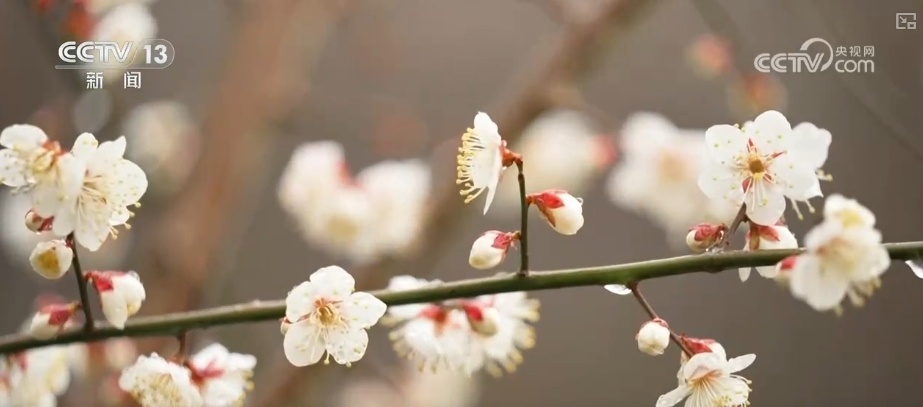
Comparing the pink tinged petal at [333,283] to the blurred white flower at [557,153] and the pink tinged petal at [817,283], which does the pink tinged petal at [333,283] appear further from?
the blurred white flower at [557,153]

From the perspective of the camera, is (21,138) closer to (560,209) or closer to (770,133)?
(560,209)

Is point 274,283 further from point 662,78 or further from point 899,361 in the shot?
point 899,361

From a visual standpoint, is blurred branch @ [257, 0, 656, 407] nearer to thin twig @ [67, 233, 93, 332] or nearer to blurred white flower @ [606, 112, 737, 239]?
blurred white flower @ [606, 112, 737, 239]

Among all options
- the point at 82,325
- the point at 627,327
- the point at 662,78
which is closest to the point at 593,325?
the point at 627,327

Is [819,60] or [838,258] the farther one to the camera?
[819,60]

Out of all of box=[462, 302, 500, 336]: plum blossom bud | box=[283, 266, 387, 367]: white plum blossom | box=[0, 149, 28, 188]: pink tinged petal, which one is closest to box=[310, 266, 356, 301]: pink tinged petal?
box=[283, 266, 387, 367]: white plum blossom

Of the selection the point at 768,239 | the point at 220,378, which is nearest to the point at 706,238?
the point at 768,239
